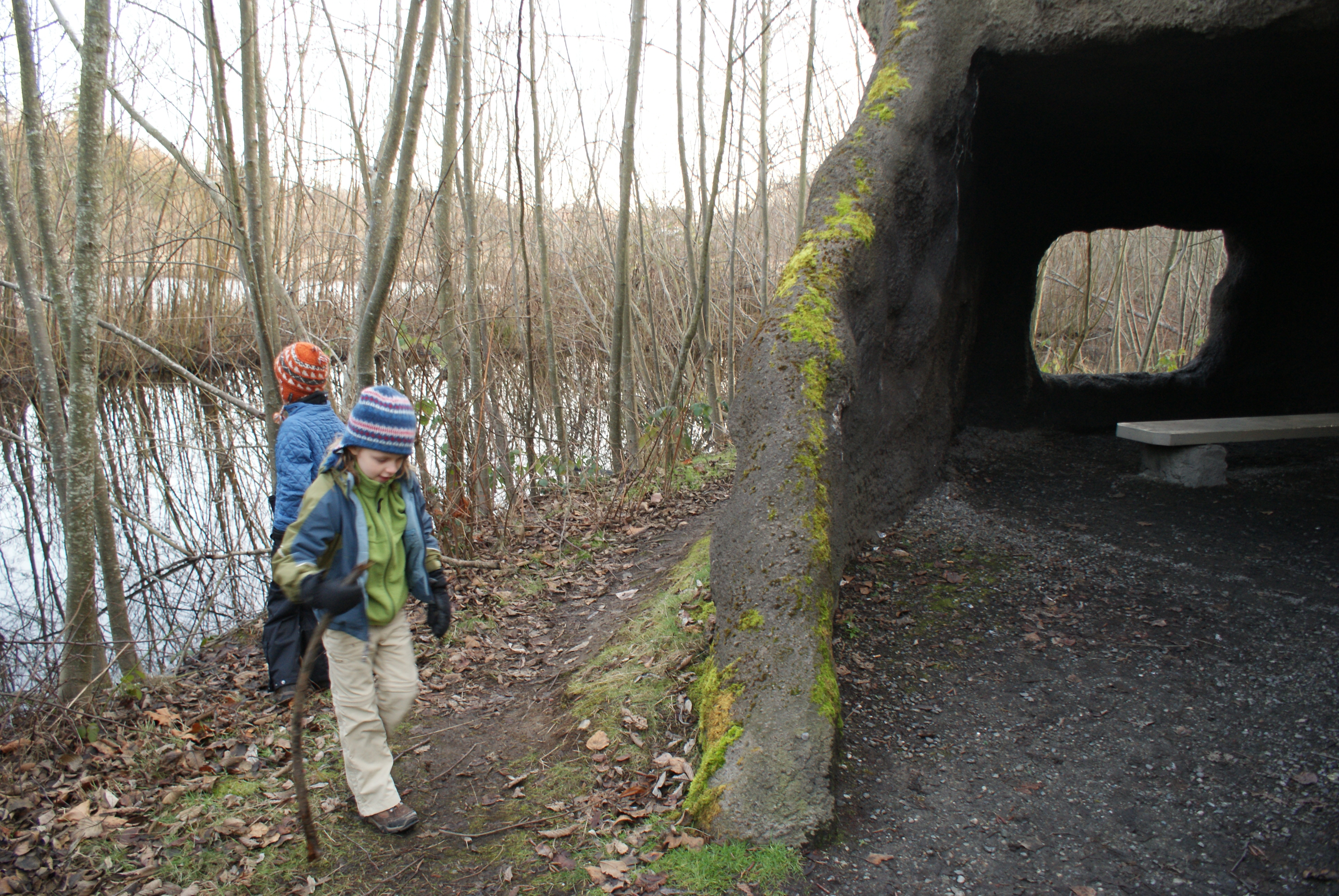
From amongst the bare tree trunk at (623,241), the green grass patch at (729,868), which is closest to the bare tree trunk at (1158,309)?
the bare tree trunk at (623,241)

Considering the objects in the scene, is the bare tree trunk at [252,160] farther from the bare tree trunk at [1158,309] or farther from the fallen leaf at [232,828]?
the bare tree trunk at [1158,309]

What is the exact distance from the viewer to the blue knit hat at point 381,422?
2875mm

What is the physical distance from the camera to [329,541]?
2.90 metres

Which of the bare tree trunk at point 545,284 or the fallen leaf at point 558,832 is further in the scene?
the bare tree trunk at point 545,284

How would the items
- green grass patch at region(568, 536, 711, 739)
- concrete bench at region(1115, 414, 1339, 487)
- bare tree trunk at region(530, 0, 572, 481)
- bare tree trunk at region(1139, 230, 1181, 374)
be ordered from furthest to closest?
bare tree trunk at region(1139, 230, 1181, 374)
bare tree trunk at region(530, 0, 572, 481)
concrete bench at region(1115, 414, 1339, 487)
green grass patch at region(568, 536, 711, 739)

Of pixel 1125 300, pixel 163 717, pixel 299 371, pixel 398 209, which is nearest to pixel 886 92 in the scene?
pixel 398 209

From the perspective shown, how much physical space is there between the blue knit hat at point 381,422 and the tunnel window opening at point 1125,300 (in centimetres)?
942

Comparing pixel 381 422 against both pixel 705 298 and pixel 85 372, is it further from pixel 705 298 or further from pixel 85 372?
pixel 705 298

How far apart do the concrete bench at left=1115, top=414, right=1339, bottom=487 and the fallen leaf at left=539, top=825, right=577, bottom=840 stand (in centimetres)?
454

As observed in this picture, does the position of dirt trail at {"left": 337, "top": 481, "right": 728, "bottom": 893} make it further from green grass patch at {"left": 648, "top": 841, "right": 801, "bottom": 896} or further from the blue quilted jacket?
the blue quilted jacket

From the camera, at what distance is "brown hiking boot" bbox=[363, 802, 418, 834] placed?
10.3 ft

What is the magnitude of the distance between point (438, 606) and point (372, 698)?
1.31 feet

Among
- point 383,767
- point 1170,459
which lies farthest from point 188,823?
point 1170,459

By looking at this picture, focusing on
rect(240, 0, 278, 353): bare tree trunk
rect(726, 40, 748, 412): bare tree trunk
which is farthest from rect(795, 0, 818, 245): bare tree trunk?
rect(240, 0, 278, 353): bare tree trunk
